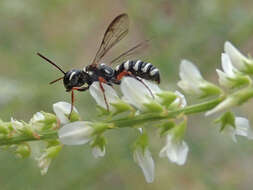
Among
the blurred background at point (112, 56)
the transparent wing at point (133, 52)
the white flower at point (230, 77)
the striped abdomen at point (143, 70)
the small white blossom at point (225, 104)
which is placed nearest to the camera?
the small white blossom at point (225, 104)

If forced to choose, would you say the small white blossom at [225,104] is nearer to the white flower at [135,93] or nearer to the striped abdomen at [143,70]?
the white flower at [135,93]

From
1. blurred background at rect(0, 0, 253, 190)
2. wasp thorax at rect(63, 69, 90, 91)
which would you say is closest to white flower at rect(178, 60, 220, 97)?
wasp thorax at rect(63, 69, 90, 91)

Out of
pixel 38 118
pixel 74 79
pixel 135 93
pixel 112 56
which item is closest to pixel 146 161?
pixel 135 93

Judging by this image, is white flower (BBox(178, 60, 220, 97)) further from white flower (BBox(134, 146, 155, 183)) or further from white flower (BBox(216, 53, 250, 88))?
white flower (BBox(134, 146, 155, 183))

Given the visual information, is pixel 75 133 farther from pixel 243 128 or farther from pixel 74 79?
pixel 243 128

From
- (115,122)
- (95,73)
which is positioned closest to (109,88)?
(115,122)

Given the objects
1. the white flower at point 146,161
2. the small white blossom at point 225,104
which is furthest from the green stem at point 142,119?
the white flower at point 146,161
